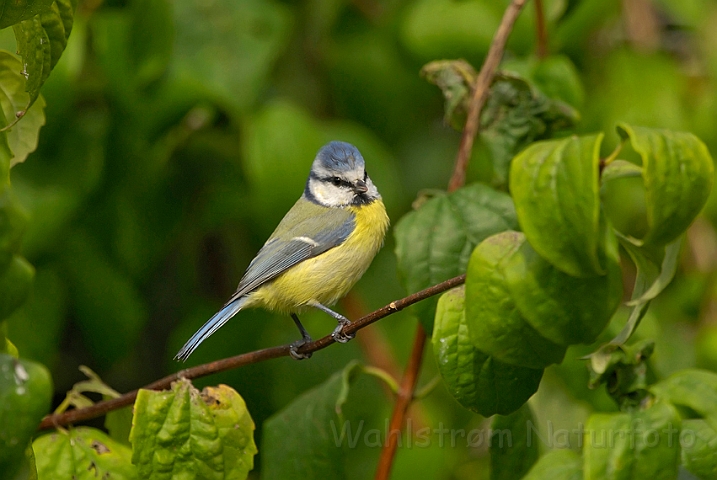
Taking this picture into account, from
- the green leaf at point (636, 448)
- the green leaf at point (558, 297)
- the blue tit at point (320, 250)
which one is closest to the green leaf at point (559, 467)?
the green leaf at point (636, 448)

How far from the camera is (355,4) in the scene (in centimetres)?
314

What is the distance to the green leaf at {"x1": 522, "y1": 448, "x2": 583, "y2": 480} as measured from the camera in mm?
1367

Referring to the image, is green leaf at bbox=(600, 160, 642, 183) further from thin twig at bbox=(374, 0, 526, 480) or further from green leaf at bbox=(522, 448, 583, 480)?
thin twig at bbox=(374, 0, 526, 480)

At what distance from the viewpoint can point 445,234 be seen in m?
1.73

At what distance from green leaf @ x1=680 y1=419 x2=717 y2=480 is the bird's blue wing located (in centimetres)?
117

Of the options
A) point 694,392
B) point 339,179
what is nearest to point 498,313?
point 694,392

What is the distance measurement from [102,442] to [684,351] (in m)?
1.96

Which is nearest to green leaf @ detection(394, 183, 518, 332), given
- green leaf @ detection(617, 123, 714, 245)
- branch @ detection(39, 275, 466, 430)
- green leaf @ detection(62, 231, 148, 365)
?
branch @ detection(39, 275, 466, 430)

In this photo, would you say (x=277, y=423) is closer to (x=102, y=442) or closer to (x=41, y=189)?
(x=102, y=442)

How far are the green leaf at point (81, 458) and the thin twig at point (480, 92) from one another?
95 cm

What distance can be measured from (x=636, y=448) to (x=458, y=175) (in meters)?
0.84

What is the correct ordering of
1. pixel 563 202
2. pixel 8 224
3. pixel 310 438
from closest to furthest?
pixel 8 224 → pixel 563 202 → pixel 310 438

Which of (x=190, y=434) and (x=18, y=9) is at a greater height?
(x=18, y=9)

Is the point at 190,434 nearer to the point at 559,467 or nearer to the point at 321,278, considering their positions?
the point at 559,467
